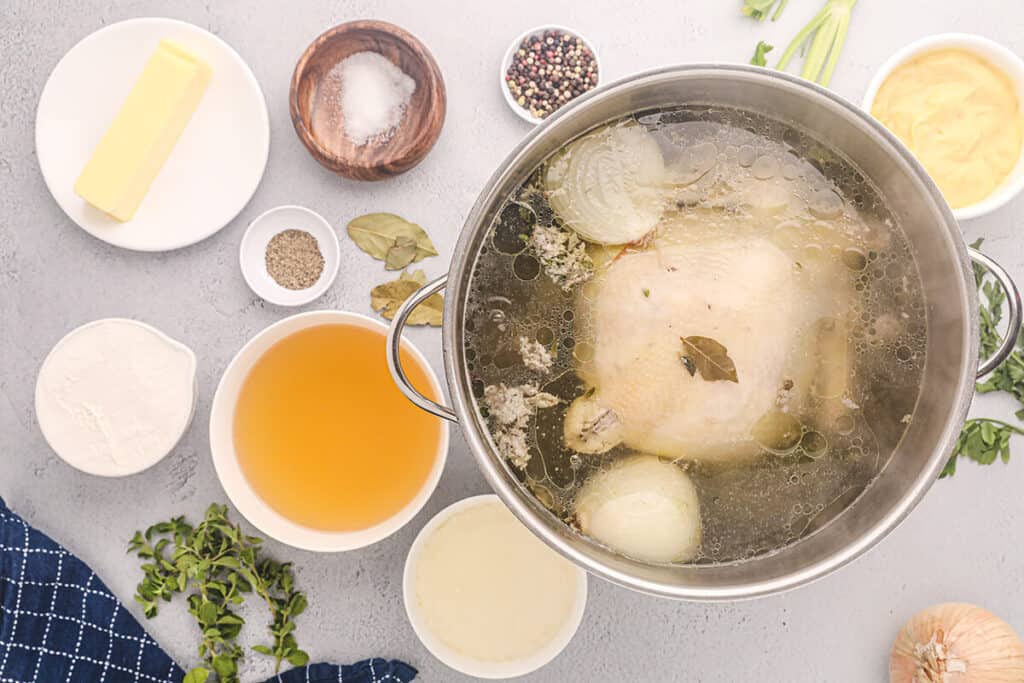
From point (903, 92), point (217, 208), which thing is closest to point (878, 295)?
point (903, 92)

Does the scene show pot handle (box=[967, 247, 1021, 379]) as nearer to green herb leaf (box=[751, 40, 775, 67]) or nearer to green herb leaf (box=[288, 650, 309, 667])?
green herb leaf (box=[751, 40, 775, 67])

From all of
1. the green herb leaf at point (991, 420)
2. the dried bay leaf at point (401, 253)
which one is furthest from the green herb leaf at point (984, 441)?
the dried bay leaf at point (401, 253)

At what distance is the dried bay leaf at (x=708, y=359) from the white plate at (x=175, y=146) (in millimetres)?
779

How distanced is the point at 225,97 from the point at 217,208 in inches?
7.4

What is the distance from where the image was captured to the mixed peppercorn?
4.46 feet

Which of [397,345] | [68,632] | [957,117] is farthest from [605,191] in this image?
[68,632]

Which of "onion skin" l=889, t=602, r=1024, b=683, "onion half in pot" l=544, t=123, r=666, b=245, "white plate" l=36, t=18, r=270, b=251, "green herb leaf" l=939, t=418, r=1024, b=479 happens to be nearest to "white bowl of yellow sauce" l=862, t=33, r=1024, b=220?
"green herb leaf" l=939, t=418, r=1024, b=479

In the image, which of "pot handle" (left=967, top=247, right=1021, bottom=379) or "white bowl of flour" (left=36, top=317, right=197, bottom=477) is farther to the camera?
"white bowl of flour" (left=36, top=317, right=197, bottom=477)

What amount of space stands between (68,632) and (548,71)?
1.24 m

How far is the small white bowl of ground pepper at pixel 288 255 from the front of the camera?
1.36 meters

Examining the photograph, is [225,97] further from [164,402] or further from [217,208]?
[164,402]

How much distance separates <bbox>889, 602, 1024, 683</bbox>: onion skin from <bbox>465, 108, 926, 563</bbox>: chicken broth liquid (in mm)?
498

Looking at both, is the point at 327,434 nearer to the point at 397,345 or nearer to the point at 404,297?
the point at 404,297

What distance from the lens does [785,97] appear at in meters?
0.96
